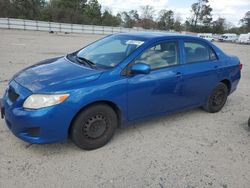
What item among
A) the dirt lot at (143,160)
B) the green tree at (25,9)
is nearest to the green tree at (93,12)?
the green tree at (25,9)

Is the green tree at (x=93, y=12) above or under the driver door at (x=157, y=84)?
above

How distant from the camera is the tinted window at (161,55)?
367 centimetres

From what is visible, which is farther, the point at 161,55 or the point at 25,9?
the point at 25,9

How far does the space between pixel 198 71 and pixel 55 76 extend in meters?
2.49

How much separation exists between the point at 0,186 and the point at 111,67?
196 centimetres

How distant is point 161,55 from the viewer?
12.7ft

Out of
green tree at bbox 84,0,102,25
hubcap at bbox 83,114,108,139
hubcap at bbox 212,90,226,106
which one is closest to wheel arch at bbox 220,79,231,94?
hubcap at bbox 212,90,226,106

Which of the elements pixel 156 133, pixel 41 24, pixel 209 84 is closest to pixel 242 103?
pixel 209 84

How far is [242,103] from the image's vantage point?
5.72m

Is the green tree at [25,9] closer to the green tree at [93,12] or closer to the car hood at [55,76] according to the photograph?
the green tree at [93,12]

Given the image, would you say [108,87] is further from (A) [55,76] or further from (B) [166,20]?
(B) [166,20]

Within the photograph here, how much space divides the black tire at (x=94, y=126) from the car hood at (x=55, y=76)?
16.1 inches

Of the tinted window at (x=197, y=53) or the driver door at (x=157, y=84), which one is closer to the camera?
the driver door at (x=157, y=84)

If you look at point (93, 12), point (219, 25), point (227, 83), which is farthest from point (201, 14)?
point (227, 83)
